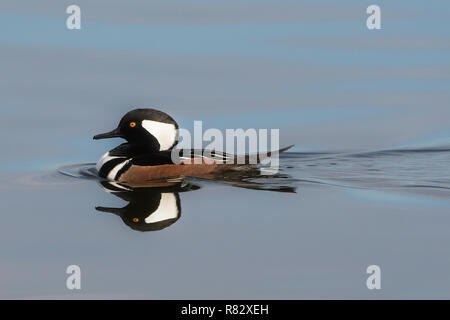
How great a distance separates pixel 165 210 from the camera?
10477 millimetres

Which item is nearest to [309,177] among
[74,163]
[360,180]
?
[360,180]

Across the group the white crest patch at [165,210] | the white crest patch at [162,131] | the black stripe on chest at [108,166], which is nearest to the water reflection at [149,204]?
the white crest patch at [165,210]

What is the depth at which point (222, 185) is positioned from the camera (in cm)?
1188

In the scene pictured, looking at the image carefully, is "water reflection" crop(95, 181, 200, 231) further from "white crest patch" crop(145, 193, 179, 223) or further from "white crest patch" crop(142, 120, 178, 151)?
"white crest patch" crop(142, 120, 178, 151)

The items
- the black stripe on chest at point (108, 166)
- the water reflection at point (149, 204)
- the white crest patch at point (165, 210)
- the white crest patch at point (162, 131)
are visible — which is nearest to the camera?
the water reflection at point (149, 204)

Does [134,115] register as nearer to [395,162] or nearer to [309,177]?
[309,177]

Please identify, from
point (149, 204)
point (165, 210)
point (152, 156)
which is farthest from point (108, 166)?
point (165, 210)

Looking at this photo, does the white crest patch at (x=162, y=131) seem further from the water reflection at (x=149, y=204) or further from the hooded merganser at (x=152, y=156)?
the water reflection at (x=149, y=204)

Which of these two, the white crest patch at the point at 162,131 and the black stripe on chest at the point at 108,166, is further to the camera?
the white crest patch at the point at 162,131

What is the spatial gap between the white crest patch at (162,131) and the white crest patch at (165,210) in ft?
4.91

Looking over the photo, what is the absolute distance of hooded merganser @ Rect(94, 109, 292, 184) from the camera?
12219mm

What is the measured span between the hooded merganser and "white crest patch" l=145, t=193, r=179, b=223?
1.03m

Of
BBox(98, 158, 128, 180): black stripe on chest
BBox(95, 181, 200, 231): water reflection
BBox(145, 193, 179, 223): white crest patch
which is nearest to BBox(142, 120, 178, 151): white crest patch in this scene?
BBox(98, 158, 128, 180): black stripe on chest

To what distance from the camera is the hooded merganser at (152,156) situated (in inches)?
481
